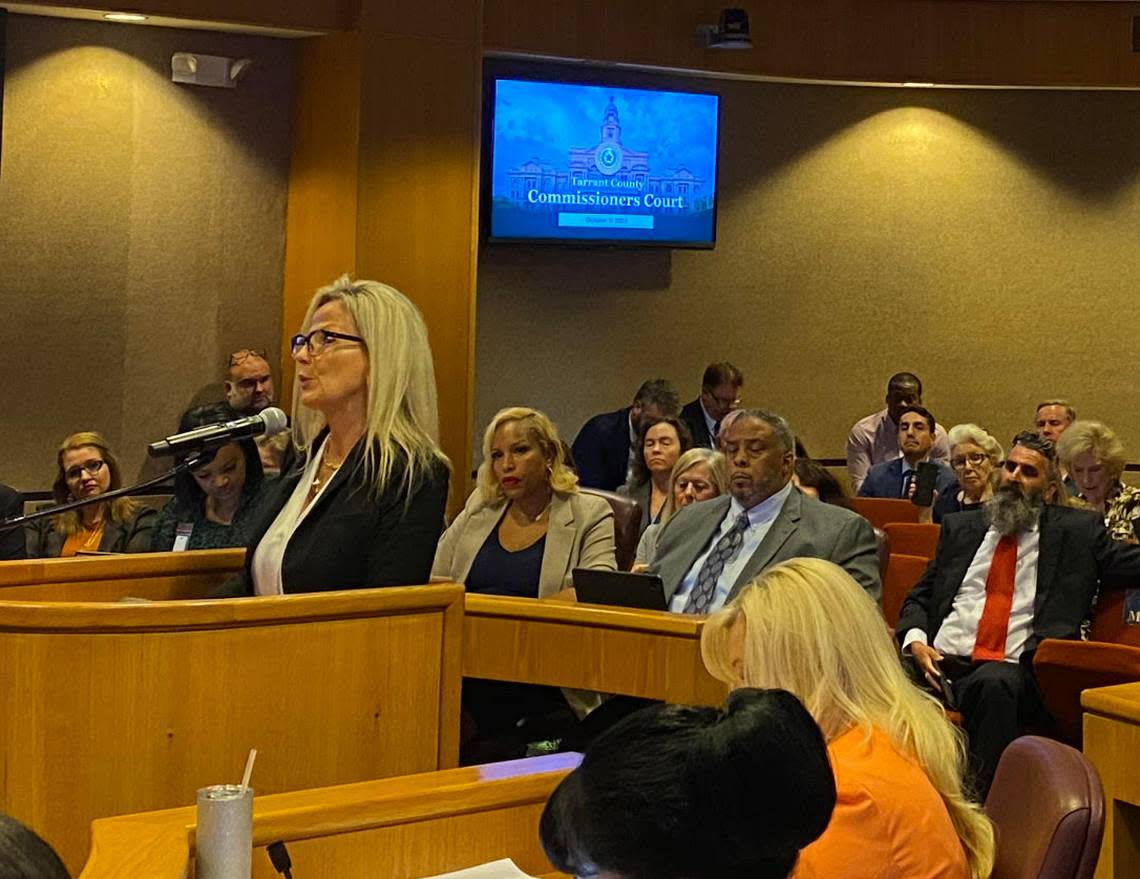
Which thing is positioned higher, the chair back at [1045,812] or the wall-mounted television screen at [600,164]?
the wall-mounted television screen at [600,164]

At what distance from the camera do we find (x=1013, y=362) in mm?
10664

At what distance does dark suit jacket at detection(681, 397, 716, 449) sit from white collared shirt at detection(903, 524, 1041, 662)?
372 cm

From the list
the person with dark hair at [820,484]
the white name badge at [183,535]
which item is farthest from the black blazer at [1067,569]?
the white name badge at [183,535]

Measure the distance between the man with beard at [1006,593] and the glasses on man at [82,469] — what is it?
2.90 meters

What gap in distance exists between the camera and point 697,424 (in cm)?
937

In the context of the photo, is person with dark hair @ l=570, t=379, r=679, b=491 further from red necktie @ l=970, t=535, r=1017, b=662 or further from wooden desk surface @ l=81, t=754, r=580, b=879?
wooden desk surface @ l=81, t=754, r=580, b=879

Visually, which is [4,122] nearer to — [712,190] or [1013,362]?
[712,190]

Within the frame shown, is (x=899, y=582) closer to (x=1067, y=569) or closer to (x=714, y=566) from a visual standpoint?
(x=1067, y=569)

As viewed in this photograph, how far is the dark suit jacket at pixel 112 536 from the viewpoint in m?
5.73

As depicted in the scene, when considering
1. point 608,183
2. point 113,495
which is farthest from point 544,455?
point 608,183

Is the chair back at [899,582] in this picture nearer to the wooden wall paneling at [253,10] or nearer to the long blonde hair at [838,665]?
the long blonde hair at [838,665]

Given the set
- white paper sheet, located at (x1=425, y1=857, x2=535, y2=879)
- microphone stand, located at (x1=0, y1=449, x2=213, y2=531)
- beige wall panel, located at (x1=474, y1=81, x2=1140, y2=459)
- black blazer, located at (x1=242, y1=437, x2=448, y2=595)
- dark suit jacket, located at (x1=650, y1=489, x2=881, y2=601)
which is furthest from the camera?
beige wall panel, located at (x1=474, y1=81, x2=1140, y2=459)

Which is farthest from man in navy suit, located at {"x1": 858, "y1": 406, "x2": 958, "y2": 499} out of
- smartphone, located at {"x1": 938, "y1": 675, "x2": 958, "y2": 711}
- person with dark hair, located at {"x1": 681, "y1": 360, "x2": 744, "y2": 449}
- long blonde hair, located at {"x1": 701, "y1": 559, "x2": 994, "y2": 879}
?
long blonde hair, located at {"x1": 701, "y1": 559, "x2": 994, "y2": 879}

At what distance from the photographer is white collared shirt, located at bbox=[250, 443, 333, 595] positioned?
3.34 m
